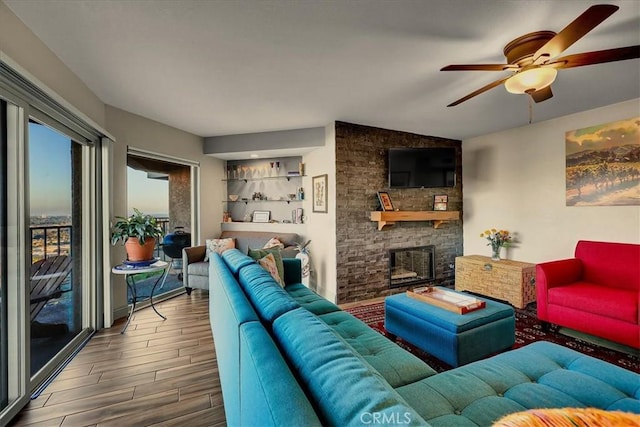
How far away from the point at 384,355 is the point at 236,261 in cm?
133

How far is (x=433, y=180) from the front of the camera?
14.0 ft

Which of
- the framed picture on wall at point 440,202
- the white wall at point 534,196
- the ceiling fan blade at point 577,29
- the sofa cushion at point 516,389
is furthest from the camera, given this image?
the framed picture on wall at point 440,202

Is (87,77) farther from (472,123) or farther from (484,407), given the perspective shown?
(472,123)

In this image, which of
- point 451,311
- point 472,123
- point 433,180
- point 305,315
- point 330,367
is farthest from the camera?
point 433,180

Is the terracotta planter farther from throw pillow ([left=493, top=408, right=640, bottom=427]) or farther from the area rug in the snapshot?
throw pillow ([left=493, top=408, right=640, bottom=427])

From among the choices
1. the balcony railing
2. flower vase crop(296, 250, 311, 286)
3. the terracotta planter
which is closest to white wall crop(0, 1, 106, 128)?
the balcony railing

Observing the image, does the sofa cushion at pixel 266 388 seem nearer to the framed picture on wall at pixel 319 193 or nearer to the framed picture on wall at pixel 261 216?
the framed picture on wall at pixel 319 193

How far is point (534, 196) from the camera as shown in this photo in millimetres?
3848

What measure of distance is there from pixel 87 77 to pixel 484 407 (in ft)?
11.9

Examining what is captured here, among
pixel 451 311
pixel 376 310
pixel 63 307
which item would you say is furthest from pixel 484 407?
pixel 63 307

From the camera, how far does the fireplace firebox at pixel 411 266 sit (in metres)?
4.22

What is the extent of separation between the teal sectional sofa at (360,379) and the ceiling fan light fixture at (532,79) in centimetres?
165

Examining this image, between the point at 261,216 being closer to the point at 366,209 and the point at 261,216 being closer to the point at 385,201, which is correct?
the point at 366,209

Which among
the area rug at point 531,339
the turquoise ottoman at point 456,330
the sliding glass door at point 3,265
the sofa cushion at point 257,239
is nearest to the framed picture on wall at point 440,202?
the area rug at point 531,339
